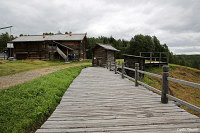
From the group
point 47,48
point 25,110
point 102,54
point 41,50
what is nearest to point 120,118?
point 25,110

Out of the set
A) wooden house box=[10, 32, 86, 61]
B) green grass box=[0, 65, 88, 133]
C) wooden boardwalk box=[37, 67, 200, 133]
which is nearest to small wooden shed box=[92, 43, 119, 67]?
wooden house box=[10, 32, 86, 61]

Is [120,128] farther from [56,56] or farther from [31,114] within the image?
[56,56]

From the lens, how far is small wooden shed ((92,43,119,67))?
882 inches

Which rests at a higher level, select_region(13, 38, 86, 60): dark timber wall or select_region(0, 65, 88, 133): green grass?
select_region(13, 38, 86, 60): dark timber wall

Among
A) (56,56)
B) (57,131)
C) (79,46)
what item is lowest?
(57,131)

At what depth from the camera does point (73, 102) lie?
15.1 ft

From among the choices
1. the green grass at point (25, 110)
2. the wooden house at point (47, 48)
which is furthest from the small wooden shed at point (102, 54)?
the green grass at point (25, 110)

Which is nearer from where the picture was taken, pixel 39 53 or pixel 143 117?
pixel 143 117

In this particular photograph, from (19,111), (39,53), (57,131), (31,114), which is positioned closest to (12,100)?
(19,111)

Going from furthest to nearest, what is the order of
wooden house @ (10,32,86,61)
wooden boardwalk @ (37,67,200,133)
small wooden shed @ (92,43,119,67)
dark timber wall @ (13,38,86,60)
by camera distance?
1. dark timber wall @ (13,38,86,60)
2. wooden house @ (10,32,86,61)
3. small wooden shed @ (92,43,119,67)
4. wooden boardwalk @ (37,67,200,133)

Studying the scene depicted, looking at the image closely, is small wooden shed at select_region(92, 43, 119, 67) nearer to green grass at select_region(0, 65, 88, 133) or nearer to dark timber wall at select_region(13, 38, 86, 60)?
dark timber wall at select_region(13, 38, 86, 60)

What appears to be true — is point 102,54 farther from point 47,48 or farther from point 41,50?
point 41,50

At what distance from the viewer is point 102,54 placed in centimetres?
2330

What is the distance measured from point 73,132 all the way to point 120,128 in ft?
3.32
